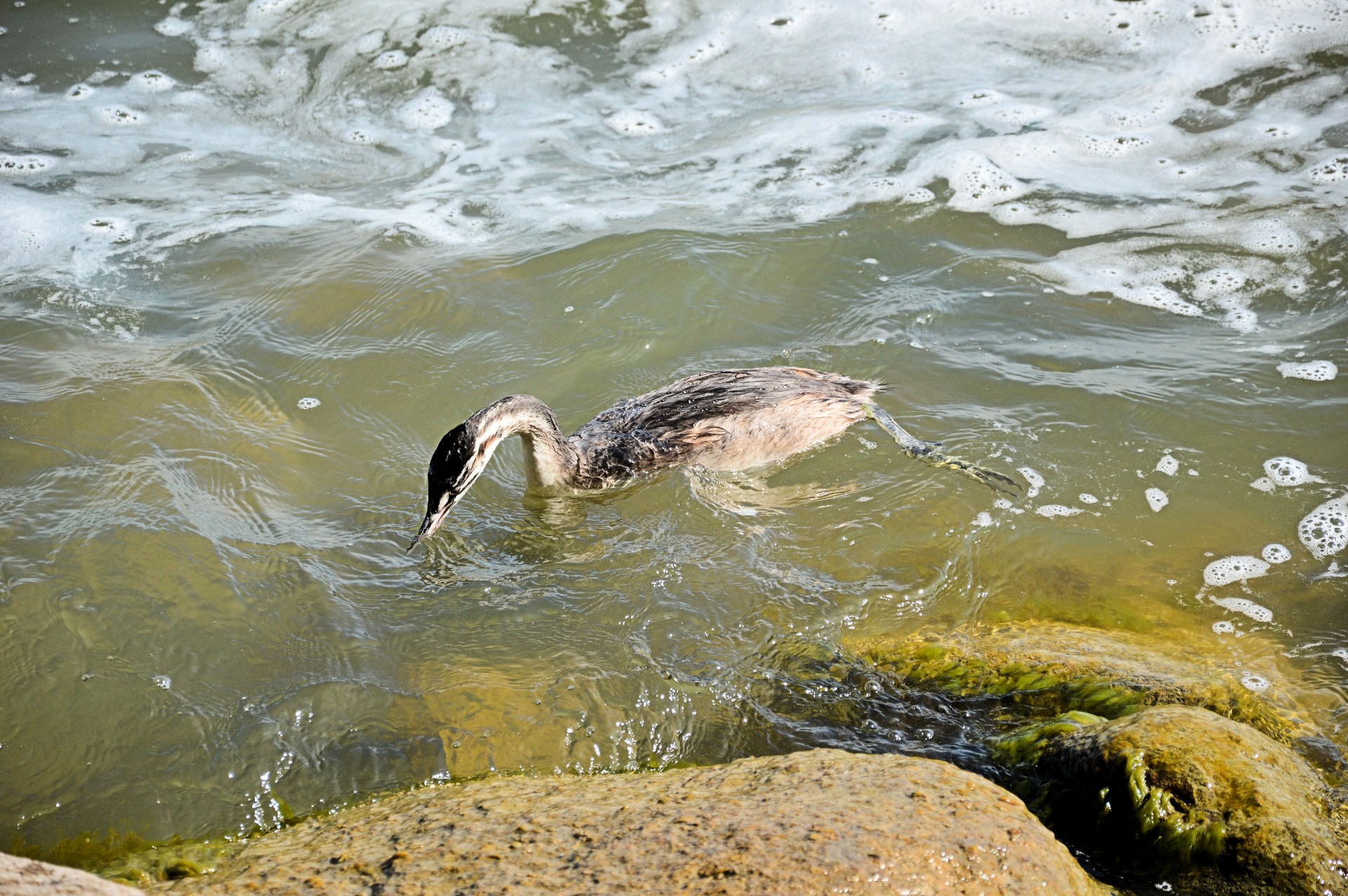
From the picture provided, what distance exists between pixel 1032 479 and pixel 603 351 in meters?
3.09

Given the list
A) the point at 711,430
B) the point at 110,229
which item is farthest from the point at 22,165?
the point at 711,430

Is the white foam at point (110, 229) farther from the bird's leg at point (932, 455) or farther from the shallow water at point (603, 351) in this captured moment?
the bird's leg at point (932, 455)

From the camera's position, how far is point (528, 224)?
8266 millimetres

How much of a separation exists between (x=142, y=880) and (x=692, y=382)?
4.00 meters

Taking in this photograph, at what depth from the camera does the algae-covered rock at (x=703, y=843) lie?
253 centimetres

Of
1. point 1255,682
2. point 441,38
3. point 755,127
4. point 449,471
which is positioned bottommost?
point 1255,682

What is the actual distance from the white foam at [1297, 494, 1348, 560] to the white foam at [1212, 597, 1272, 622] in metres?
0.60

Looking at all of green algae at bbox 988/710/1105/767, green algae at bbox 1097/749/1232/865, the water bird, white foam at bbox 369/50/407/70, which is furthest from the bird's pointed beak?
white foam at bbox 369/50/407/70

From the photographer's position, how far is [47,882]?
2291 mm

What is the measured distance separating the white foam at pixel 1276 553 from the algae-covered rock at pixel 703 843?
2.88 metres

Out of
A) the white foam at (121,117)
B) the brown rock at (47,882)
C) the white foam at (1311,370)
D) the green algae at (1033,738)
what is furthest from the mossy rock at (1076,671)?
the white foam at (121,117)

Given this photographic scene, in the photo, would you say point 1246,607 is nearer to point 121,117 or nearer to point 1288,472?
point 1288,472

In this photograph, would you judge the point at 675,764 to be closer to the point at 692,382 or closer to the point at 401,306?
the point at 692,382

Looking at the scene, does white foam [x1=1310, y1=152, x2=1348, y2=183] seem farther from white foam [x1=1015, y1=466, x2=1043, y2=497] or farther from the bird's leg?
the bird's leg
